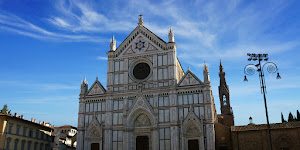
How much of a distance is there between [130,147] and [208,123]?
10.4 meters

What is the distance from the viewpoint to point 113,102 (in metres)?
36.6

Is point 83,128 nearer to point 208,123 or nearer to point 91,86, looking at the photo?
point 91,86

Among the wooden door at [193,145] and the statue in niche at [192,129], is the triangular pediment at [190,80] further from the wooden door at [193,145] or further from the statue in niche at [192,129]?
the wooden door at [193,145]

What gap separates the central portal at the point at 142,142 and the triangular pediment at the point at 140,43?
11627mm

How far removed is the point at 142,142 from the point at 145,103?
500 cm

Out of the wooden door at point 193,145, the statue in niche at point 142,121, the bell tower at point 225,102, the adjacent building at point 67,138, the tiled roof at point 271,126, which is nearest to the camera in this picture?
the tiled roof at point 271,126

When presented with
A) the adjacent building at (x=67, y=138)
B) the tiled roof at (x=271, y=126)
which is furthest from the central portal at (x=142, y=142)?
the adjacent building at (x=67, y=138)

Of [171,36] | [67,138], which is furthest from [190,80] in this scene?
[67,138]

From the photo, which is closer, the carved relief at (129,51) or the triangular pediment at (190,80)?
the triangular pediment at (190,80)

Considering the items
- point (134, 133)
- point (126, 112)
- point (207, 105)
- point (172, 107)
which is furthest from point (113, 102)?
point (207, 105)

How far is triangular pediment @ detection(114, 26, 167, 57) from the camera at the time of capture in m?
37.3

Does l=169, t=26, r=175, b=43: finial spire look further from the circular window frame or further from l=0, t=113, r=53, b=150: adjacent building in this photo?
l=0, t=113, r=53, b=150: adjacent building

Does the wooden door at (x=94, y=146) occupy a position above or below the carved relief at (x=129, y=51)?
below

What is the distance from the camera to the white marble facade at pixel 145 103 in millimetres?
32469
